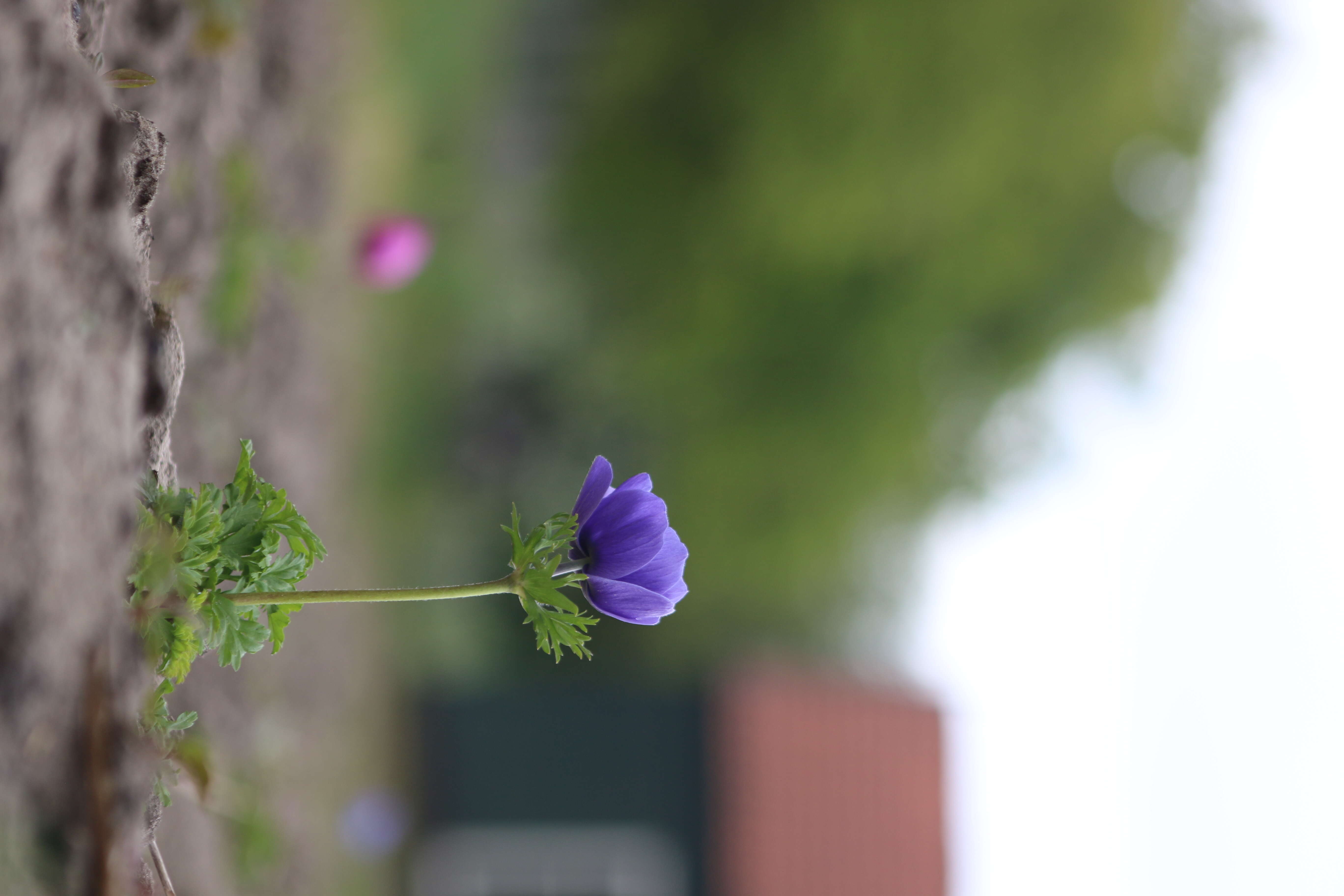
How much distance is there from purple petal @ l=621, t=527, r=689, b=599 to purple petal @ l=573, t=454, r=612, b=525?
0.08 m

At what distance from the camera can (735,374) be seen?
9164 millimetres

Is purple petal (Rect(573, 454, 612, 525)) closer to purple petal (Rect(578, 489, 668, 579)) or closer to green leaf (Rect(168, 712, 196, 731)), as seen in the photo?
purple petal (Rect(578, 489, 668, 579))

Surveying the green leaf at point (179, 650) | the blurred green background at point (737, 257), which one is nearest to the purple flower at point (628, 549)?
the green leaf at point (179, 650)

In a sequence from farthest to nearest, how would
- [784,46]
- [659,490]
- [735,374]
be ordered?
1. [659,490]
2. [735,374]
3. [784,46]

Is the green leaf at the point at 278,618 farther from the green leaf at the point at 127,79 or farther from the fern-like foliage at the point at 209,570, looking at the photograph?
the green leaf at the point at 127,79

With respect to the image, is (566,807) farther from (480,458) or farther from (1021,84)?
(1021,84)

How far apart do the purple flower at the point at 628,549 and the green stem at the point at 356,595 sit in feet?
0.37

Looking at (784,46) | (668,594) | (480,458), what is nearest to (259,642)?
(668,594)

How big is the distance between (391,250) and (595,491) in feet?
6.65

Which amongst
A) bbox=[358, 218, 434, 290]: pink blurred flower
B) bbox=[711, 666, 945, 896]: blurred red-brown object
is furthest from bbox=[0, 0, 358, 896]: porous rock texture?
bbox=[711, 666, 945, 896]: blurred red-brown object

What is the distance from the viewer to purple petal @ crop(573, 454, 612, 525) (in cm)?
123

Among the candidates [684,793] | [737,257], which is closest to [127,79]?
[737,257]

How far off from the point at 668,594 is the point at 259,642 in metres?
0.44

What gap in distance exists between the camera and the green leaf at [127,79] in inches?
53.9
